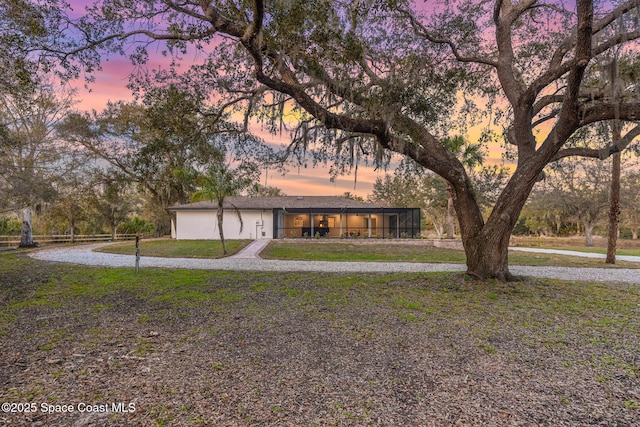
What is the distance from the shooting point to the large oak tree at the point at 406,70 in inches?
223

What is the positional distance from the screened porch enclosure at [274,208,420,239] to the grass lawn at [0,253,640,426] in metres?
17.2

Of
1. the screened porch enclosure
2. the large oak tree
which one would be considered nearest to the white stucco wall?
the screened porch enclosure

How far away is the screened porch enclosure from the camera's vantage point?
2372cm

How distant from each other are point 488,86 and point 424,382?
30.4 ft

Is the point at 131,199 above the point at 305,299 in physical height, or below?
above

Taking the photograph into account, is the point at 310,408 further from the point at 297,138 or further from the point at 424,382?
the point at 297,138

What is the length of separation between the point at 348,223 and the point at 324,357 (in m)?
25.0

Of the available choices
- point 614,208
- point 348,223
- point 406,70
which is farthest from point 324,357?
point 348,223

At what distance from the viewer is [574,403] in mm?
2447

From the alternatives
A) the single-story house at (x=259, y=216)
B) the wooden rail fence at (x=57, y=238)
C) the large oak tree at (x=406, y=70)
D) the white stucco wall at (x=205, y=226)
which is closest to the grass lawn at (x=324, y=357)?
the large oak tree at (x=406, y=70)

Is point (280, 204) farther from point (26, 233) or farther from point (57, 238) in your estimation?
point (57, 238)

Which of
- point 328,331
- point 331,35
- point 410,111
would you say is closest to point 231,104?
point 331,35

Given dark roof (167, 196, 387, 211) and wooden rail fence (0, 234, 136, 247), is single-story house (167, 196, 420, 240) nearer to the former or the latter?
dark roof (167, 196, 387, 211)

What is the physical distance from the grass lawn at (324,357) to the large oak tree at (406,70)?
2972 mm
